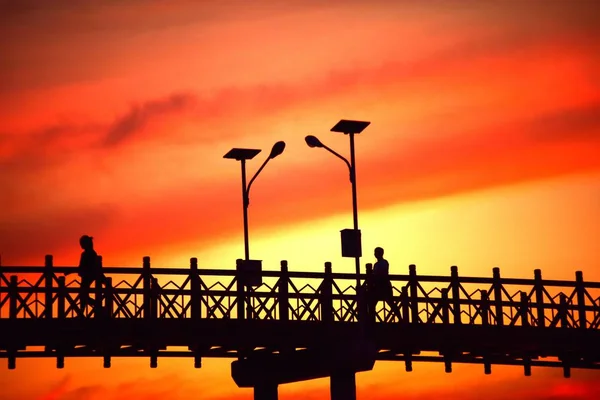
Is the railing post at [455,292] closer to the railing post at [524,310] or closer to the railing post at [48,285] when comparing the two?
the railing post at [524,310]

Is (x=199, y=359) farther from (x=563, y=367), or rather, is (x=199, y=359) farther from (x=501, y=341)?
(x=563, y=367)

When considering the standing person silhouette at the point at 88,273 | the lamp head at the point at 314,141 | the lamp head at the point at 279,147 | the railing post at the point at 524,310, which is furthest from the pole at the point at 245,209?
the railing post at the point at 524,310

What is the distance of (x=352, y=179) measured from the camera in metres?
44.6

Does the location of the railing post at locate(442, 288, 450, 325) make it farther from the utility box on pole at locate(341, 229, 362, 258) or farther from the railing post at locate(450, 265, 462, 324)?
the utility box on pole at locate(341, 229, 362, 258)

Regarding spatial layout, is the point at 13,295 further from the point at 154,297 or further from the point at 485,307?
the point at 485,307

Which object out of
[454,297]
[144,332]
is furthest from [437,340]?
[144,332]

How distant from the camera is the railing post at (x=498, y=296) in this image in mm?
45219

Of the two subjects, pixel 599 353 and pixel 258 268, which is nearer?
pixel 258 268

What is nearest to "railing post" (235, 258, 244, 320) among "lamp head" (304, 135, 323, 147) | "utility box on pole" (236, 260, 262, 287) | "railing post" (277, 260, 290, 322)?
"utility box on pole" (236, 260, 262, 287)

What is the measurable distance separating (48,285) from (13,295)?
3.11 ft

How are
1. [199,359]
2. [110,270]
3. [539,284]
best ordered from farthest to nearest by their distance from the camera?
1. [539,284]
2. [199,359]
3. [110,270]

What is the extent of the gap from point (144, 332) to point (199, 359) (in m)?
2.58

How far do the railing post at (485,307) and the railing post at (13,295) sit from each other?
546 inches

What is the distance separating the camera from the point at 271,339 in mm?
42594
